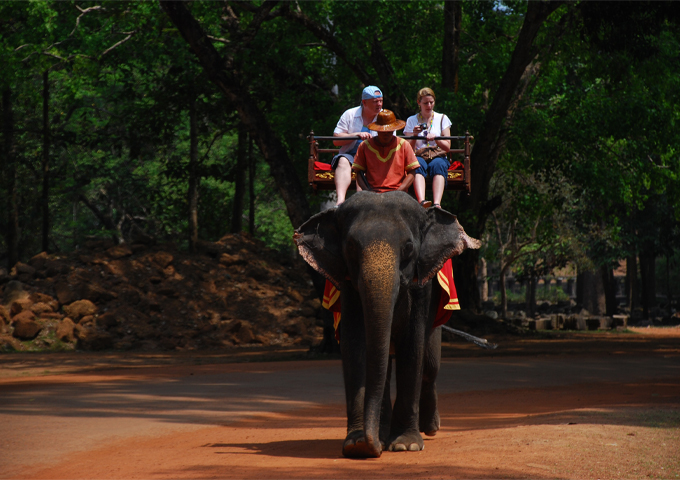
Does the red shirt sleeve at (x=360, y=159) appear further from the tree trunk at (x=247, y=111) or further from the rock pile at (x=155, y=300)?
the rock pile at (x=155, y=300)

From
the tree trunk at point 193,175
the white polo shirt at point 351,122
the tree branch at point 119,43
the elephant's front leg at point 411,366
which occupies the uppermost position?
the tree branch at point 119,43

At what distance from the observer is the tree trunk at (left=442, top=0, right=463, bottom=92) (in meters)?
20.5

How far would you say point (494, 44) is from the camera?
880 inches

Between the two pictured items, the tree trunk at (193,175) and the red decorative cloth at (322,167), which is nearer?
the red decorative cloth at (322,167)

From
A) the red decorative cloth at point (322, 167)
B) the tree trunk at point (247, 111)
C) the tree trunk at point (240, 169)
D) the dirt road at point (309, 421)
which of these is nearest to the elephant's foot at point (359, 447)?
the dirt road at point (309, 421)

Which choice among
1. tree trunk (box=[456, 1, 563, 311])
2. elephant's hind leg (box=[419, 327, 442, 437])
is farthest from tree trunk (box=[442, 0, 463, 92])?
elephant's hind leg (box=[419, 327, 442, 437])

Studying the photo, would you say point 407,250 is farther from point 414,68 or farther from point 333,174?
point 414,68

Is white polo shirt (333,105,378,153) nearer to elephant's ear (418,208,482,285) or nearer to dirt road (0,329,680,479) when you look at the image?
elephant's ear (418,208,482,285)

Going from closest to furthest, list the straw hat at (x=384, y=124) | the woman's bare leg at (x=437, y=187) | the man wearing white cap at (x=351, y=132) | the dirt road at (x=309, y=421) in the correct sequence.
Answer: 1. the dirt road at (x=309, y=421)
2. the straw hat at (x=384, y=124)
3. the man wearing white cap at (x=351, y=132)
4. the woman's bare leg at (x=437, y=187)

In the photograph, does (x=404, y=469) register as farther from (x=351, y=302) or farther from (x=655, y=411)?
(x=655, y=411)

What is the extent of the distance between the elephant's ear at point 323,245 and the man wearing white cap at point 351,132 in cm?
26

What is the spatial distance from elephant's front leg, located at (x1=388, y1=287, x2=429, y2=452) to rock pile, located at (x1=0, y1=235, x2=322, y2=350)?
15579mm

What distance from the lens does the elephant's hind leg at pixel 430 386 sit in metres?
7.23

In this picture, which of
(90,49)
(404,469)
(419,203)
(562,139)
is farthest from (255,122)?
(404,469)
